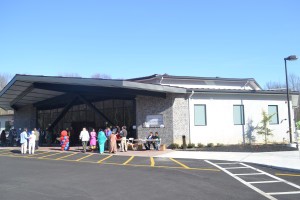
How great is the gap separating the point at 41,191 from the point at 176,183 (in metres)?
3.76

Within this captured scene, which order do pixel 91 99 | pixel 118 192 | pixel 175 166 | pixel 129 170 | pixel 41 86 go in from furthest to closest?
pixel 91 99, pixel 41 86, pixel 175 166, pixel 129 170, pixel 118 192

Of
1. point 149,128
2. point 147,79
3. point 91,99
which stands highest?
point 147,79

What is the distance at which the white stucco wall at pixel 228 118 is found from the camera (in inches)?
850

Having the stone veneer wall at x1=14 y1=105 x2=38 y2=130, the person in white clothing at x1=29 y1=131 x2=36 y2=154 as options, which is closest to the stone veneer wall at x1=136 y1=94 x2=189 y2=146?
the person in white clothing at x1=29 y1=131 x2=36 y2=154

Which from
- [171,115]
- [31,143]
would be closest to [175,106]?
[171,115]

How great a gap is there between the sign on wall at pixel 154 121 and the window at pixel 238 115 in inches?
212

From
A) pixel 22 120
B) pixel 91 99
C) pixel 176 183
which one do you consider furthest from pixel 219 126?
pixel 22 120

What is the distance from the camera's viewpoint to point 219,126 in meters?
22.1

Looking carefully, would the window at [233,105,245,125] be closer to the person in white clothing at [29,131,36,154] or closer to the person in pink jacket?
the person in pink jacket

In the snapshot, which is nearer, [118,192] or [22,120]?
[118,192]

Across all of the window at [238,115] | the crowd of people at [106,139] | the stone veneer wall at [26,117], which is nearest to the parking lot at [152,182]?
the crowd of people at [106,139]

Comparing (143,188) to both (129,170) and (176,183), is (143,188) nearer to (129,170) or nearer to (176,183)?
(176,183)

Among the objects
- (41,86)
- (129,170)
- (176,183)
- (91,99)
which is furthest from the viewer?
(91,99)

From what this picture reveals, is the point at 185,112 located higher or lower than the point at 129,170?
higher
